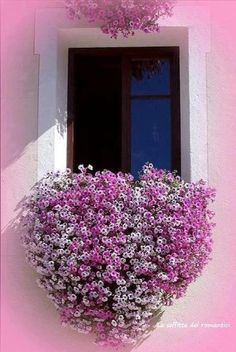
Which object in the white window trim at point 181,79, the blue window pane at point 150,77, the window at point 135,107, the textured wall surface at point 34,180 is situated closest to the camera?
the textured wall surface at point 34,180

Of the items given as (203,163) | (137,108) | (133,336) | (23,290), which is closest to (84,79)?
(137,108)

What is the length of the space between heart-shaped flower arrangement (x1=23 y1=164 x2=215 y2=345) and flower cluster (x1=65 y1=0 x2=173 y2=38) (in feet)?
3.70

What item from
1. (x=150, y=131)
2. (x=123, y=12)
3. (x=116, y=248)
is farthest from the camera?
(x=150, y=131)

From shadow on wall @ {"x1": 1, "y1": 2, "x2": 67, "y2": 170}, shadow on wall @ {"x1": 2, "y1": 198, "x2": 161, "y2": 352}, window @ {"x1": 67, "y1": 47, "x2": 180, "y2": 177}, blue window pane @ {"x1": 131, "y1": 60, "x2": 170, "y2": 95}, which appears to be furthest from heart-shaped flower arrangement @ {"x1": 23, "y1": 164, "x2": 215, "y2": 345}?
blue window pane @ {"x1": 131, "y1": 60, "x2": 170, "y2": 95}

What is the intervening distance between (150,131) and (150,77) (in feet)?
1.47

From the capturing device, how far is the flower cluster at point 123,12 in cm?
532

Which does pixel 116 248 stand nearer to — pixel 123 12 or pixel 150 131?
pixel 150 131

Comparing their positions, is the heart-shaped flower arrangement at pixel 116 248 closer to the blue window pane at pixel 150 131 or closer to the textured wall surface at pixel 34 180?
the textured wall surface at pixel 34 180

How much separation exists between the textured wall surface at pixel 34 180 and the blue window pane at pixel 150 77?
50 cm

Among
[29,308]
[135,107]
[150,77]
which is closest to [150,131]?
[135,107]

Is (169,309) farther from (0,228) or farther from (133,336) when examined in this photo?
(0,228)

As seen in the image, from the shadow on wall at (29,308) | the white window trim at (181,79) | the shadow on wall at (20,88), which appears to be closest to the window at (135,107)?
the white window trim at (181,79)

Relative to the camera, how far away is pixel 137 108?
19.5 feet

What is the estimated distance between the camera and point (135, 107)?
595 centimetres
